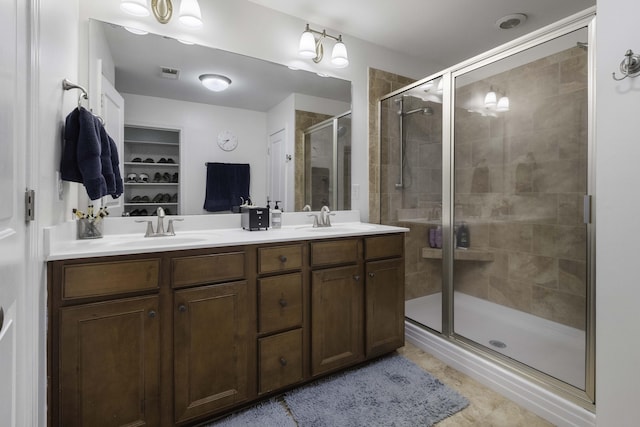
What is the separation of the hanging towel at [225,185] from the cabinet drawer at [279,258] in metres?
0.63

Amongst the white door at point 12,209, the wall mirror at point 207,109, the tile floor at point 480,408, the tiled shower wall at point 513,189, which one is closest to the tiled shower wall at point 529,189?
the tiled shower wall at point 513,189

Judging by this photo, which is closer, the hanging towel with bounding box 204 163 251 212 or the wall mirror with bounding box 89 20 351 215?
the wall mirror with bounding box 89 20 351 215

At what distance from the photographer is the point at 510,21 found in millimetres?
2328

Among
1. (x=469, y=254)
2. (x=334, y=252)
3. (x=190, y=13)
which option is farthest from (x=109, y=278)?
(x=469, y=254)

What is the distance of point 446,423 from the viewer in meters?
1.52

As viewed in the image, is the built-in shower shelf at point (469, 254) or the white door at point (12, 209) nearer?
the white door at point (12, 209)

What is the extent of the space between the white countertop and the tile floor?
0.97m

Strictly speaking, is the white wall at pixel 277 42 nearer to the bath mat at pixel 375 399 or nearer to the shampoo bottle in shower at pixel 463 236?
the shampoo bottle in shower at pixel 463 236

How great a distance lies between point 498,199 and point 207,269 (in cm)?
241

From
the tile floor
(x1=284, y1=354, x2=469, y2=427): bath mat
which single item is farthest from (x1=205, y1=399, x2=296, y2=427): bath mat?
the tile floor

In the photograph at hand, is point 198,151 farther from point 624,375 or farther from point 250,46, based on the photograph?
point 624,375

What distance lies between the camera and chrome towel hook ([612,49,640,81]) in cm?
112

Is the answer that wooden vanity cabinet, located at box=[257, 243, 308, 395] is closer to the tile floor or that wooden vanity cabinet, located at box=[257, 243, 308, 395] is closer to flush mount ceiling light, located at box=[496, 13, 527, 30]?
the tile floor

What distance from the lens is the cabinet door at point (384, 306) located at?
1977mm
